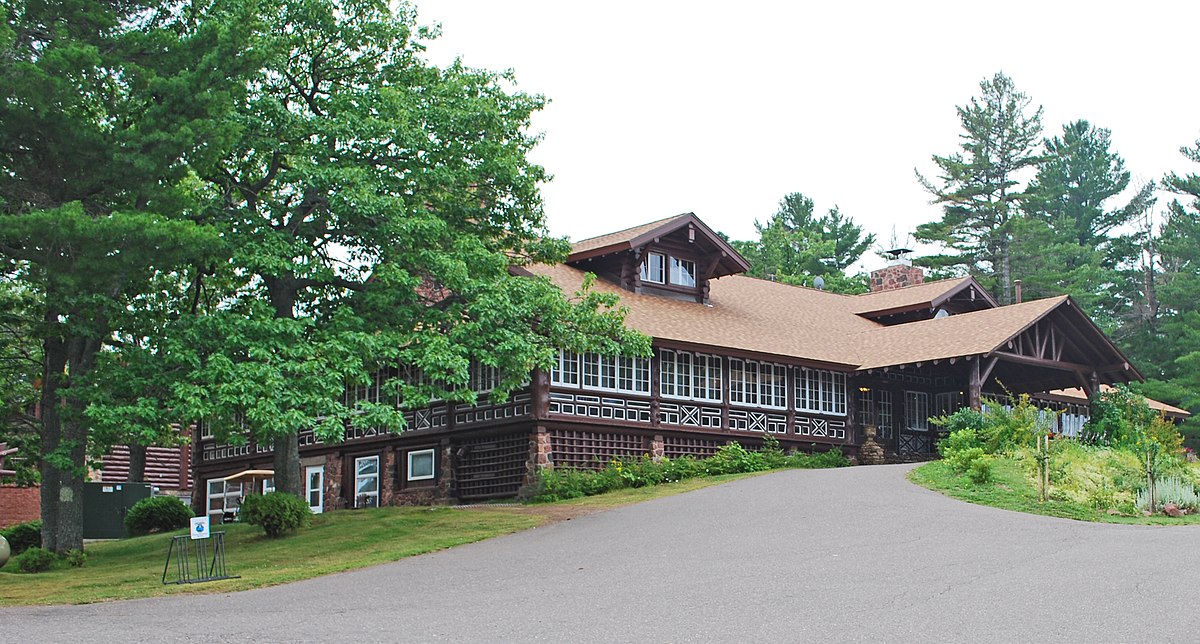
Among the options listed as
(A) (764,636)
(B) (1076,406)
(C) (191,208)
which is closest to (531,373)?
(C) (191,208)

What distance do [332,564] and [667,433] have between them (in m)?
12.3

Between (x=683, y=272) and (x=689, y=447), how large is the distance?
582 centimetres

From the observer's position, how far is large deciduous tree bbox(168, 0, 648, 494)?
20.9 metres

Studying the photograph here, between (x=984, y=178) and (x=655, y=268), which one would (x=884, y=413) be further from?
(x=984, y=178)

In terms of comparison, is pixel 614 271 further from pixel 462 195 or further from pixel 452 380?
pixel 452 380

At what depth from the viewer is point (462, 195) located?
24453mm

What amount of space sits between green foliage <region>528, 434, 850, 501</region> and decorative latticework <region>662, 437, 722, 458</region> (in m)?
0.28

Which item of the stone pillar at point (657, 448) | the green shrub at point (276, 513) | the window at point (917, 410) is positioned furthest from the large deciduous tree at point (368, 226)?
the window at point (917, 410)

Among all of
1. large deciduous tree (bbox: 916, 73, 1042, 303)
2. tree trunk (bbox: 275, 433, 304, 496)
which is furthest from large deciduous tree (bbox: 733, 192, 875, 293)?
tree trunk (bbox: 275, 433, 304, 496)

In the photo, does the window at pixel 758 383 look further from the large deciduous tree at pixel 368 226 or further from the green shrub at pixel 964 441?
the large deciduous tree at pixel 368 226

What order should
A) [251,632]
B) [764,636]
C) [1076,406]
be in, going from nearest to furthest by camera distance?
[764,636]
[251,632]
[1076,406]

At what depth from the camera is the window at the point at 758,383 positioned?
31156mm

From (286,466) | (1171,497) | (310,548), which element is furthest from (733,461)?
(310,548)

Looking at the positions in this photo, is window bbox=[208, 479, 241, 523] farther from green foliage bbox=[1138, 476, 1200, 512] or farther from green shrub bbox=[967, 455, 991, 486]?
green foliage bbox=[1138, 476, 1200, 512]
